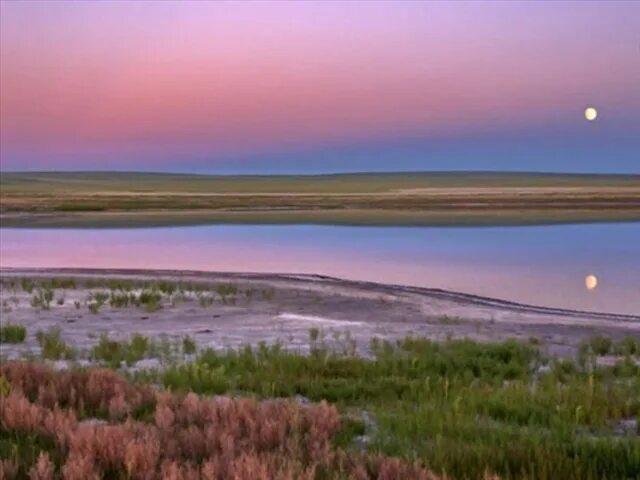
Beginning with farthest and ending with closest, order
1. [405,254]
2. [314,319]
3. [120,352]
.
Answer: [405,254], [314,319], [120,352]

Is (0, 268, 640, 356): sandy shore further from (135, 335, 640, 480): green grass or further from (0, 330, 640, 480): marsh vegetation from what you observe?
(135, 335, 640, 480): green grass

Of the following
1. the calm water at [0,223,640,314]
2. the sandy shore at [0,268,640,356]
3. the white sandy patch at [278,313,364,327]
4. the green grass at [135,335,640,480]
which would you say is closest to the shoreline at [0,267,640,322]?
the sandy shore at [0,268,640,356]

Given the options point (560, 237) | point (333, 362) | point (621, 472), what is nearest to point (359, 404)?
point (333, 362)

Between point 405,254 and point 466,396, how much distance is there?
2875 cm

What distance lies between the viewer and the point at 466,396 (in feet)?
32.4

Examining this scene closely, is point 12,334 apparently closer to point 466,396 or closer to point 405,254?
point 466,396

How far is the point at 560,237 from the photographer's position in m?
48.6

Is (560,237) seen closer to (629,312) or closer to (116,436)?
(629,312)

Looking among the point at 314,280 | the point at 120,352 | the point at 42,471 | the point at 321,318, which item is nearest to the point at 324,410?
the point at 42,471

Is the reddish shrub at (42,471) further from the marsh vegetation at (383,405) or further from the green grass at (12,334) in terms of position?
the green grass at (12,334)

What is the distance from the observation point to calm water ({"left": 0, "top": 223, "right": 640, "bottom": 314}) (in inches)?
1081

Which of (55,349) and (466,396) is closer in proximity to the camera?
(466,396)

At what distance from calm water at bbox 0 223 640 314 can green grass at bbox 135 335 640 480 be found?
10.6 meters

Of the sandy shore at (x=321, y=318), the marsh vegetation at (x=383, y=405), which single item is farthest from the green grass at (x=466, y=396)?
the sandy shore at (x=321, y=318)
